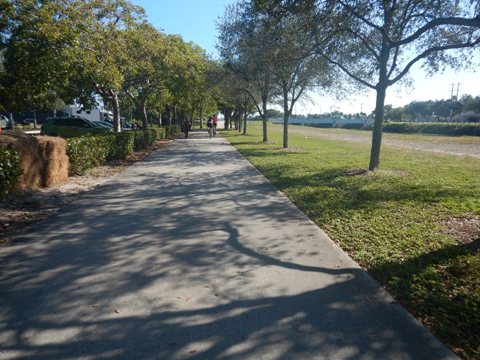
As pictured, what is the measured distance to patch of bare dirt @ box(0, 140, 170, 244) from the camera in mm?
5654

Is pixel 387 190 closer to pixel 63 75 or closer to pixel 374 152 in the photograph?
pixel 374 152

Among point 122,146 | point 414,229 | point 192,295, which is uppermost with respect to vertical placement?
point 122,146

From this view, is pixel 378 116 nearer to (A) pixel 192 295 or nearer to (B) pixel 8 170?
(A) pixel 192 295

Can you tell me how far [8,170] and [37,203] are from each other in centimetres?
81

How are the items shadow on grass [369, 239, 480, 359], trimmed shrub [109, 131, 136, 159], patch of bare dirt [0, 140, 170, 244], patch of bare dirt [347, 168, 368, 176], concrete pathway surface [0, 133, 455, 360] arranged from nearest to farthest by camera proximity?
concrete pathway surface [0, 133, 455, 360]
shadow on grass [369, 239, 480, 359]
patch of bare dirt [0, 140, 170, 244]
patch of bare dirt [347, 168, 368, 176]
trimmed shrub [109, 131, 136, 159]

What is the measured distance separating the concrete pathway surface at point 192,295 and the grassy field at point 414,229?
10.0 inches

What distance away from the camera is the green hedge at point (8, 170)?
6375 mm

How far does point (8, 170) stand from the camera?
257 inches

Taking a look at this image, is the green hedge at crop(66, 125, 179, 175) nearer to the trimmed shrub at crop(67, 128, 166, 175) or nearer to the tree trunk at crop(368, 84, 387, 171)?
the trimmed shrub at crop(67, 128, 166, 175)

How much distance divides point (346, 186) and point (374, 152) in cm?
268

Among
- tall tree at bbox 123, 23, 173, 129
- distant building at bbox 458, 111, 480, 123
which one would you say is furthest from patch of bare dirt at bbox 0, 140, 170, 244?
distant building at bbox 458, 111, 480, 123

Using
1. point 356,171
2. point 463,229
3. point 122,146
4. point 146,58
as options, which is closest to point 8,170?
point 463,229

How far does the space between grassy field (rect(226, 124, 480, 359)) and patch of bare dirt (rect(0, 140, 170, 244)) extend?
15.7ft

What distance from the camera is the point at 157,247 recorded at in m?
4.85
